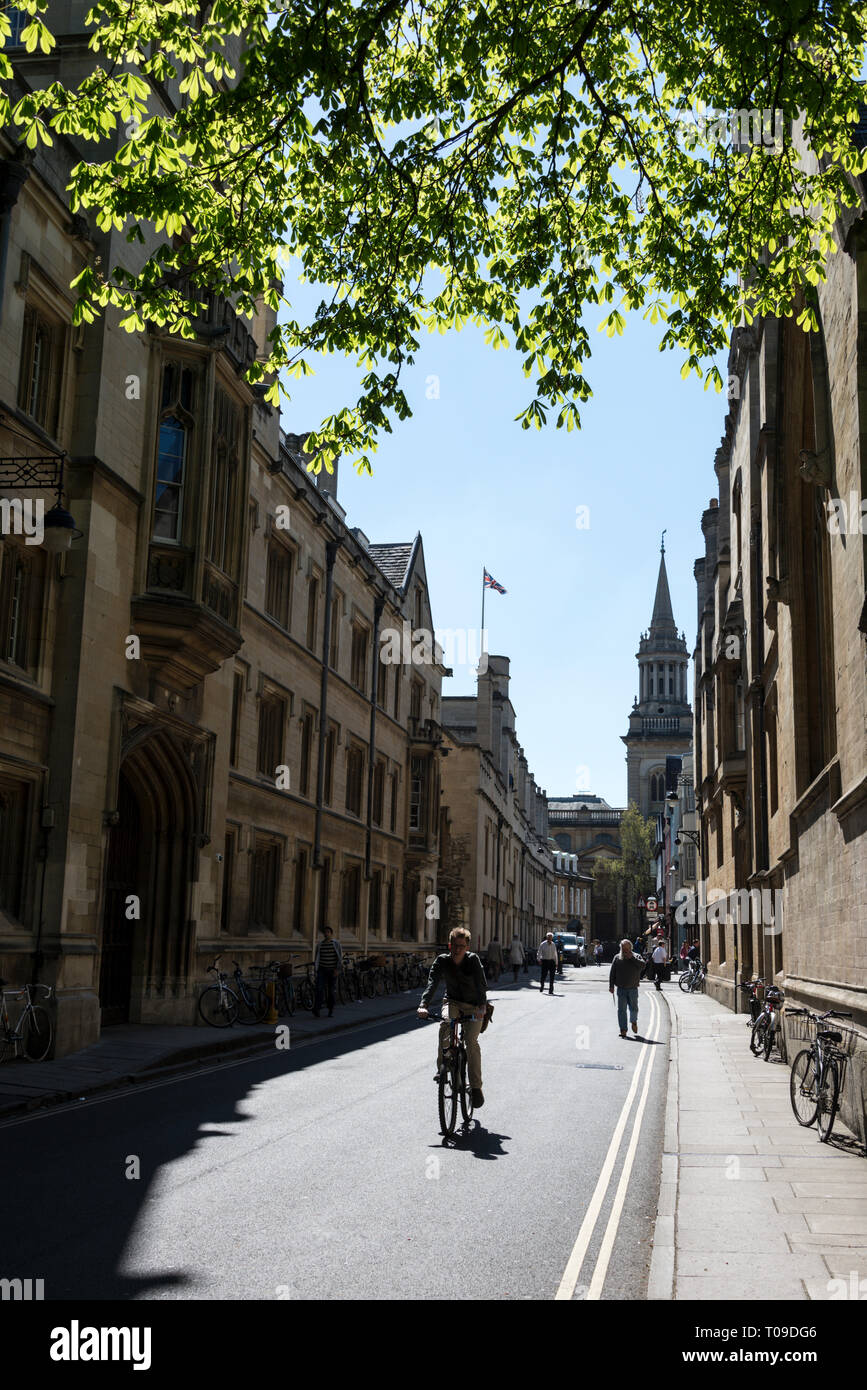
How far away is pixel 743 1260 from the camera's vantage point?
6.35 meters

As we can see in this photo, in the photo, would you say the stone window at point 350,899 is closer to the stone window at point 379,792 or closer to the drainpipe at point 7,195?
the stone window at point 379,792

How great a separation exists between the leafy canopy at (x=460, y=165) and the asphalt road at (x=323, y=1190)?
5.69 meters

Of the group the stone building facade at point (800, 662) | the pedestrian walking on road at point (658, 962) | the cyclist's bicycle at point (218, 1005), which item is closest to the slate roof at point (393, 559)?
the stone building facade at point (800, 662)

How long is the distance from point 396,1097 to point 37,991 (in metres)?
4.86

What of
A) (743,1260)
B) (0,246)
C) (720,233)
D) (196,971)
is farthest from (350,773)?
(743,1260)

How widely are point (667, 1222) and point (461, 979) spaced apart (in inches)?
157

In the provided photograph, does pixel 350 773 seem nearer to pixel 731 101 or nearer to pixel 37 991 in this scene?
pixel 37 991

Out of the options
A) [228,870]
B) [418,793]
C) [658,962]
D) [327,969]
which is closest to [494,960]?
[658,962]

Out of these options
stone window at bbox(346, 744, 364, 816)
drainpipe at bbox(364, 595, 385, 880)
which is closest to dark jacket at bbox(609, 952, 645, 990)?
stone window at bbox(346, 744, 364, 816)

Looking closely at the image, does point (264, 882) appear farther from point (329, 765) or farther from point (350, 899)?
point (350, 899)

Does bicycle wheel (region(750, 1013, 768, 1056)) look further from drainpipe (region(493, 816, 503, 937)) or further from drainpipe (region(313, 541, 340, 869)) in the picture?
drainpipe (region(493, 816, 503, 937))

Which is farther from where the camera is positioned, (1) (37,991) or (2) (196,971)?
(2) (196,971)

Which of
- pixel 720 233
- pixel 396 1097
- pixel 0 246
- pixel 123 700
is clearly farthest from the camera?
pixel 123 700

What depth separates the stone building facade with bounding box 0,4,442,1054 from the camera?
49.8ft
